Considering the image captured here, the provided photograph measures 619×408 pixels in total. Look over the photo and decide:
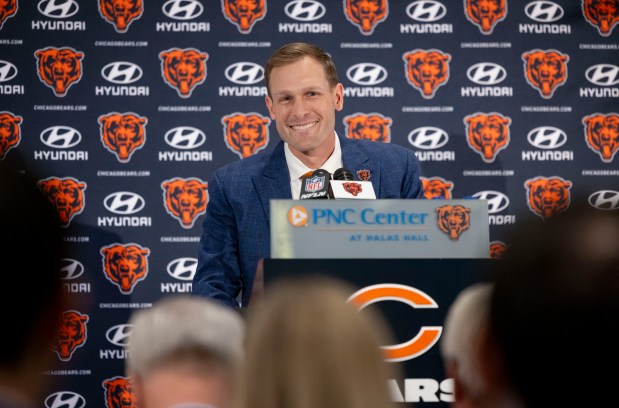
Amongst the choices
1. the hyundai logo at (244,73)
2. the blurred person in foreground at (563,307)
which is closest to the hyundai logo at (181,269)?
the hyundai logo at (244,73)

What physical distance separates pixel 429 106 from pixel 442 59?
333 millimetres

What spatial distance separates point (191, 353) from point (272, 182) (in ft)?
6.54

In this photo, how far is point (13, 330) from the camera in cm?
102

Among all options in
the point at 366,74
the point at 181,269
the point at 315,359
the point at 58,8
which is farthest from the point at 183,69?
the point at 315,359

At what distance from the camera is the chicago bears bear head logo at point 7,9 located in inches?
209

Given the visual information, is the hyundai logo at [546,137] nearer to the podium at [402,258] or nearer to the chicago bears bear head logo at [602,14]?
the chicago bears bear head logo at [602,14]

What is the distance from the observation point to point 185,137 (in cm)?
531

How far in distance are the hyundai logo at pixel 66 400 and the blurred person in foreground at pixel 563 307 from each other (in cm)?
464

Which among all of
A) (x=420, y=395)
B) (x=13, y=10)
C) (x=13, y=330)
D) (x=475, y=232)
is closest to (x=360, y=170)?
(x=475, y=232)

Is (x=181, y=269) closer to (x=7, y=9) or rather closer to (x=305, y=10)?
(x=305, y=10)

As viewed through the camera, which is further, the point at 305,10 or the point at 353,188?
the point at 305,10

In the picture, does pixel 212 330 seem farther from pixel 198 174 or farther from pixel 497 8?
pixel 497 8

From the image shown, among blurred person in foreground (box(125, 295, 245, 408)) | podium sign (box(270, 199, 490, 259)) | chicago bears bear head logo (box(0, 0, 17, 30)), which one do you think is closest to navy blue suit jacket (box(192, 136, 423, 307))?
podium sign (box(270, 199, 490, 259))

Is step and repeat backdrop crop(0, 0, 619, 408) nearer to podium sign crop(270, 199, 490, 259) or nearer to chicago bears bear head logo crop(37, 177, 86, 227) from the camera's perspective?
chicago bears bear head logo crop(37, 177, 86, 227)
